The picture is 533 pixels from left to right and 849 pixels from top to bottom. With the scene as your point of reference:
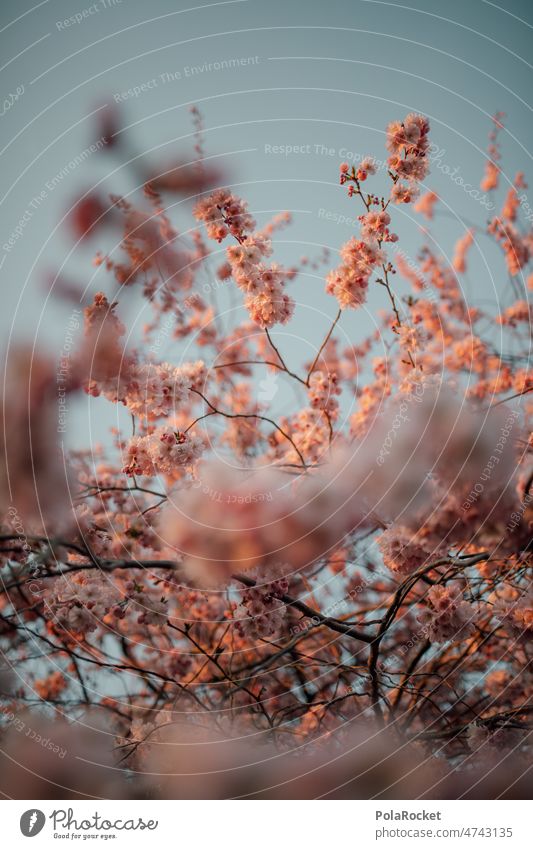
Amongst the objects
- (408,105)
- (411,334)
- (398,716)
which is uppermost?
(408,105)

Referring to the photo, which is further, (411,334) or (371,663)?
(411,334)

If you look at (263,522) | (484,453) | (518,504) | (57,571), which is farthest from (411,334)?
(57,571)

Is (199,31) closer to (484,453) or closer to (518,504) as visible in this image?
(484,453)

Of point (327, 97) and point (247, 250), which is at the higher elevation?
point (327, 97)

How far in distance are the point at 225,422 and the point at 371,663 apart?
0.89 meters

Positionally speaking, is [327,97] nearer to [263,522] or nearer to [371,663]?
[263,522]

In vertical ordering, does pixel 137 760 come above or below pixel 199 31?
below

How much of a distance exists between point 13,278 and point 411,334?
1.13m

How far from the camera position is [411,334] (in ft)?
6.08
